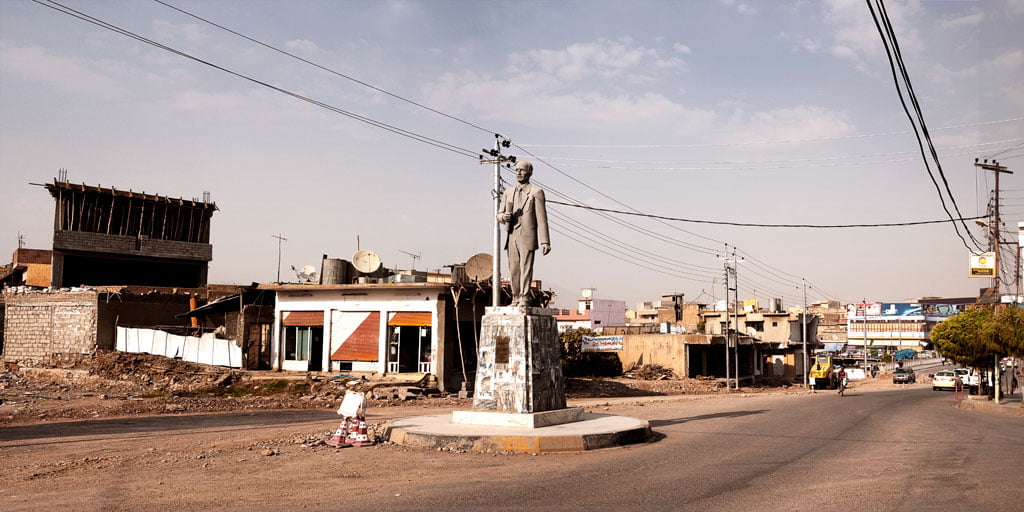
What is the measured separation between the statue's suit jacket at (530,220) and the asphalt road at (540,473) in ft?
14.9

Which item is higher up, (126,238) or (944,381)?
(126,238)

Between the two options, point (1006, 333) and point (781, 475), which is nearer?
point (781, 475)

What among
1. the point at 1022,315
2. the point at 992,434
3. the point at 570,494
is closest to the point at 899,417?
the point at 992,434

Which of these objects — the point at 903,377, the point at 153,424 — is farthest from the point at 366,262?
the point at 903,377

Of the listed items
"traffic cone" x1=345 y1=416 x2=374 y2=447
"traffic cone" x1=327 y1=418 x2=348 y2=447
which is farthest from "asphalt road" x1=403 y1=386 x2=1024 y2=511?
"traffic cone" x1=327 y1=418 x2=348 y2=447

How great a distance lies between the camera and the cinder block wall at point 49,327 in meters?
33.3

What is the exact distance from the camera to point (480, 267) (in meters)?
Result: 28.7

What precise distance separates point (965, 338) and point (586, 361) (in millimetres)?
24130

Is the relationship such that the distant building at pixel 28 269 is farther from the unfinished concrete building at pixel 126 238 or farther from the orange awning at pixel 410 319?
the orange awning at pixel 410 319

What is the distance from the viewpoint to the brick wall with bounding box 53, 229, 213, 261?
47.2 meters

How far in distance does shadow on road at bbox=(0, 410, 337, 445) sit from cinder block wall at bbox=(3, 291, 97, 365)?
1512 cm

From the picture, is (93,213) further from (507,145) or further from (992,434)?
(992,434)

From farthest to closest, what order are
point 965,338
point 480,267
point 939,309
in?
point 939,309 < point 965,338 < point 480,267

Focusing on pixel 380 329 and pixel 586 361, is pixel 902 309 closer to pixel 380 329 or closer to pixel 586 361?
pixel 586 361
